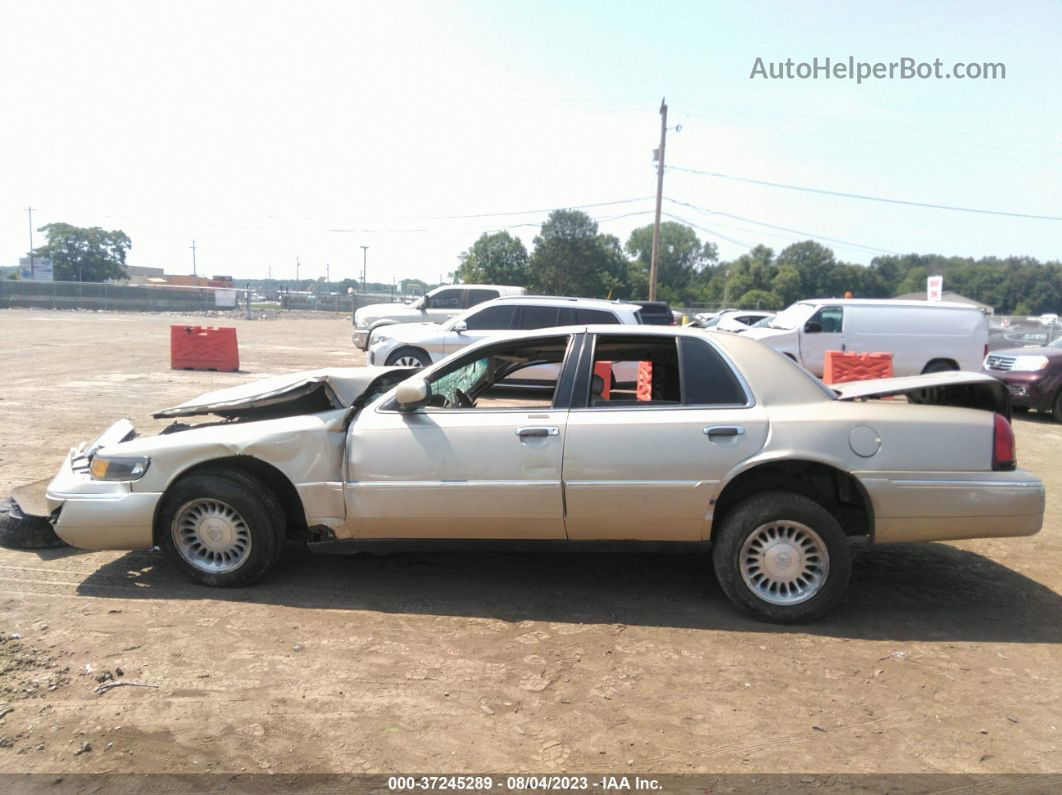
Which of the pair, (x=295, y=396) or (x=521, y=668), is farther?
(x=295, y=396)

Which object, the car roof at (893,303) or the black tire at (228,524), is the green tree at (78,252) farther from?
the black tire at (228,524)

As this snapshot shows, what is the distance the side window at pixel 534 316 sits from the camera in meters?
13.8

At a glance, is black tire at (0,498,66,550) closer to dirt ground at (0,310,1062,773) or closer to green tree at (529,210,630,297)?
dirt ground at (0,310,1062,773)

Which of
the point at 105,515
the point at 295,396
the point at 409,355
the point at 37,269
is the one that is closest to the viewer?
→ the point at 105,515

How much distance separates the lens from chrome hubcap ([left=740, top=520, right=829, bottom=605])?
438 cm

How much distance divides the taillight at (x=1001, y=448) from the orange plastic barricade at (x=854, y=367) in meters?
10.2

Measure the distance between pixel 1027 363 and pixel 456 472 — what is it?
1226cm

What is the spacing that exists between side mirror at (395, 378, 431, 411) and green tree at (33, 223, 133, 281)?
327 feet

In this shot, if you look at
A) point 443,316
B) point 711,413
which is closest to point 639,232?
point 443,316

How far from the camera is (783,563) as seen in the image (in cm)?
440

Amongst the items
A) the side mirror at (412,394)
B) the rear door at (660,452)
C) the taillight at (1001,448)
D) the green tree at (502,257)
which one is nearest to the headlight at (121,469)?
the side mirror at (412,394)

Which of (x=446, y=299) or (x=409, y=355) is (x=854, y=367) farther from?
(x=446, y=299)

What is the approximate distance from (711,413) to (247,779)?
9.56ft

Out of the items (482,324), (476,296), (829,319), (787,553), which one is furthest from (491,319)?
(787,553)
